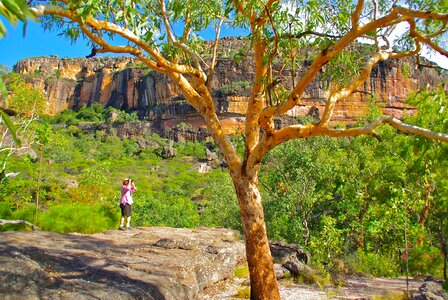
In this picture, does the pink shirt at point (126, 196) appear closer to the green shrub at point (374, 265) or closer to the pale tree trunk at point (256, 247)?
the pale tree trunk at point (256, 247)

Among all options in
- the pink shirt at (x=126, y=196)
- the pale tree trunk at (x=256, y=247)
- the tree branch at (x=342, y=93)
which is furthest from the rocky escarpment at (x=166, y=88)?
the pale tree trunk at (x=256, y=247)

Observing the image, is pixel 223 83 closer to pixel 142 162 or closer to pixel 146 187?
pixel 142 162

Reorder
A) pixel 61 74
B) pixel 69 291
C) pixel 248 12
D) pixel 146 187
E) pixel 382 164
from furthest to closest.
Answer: pixel 61 74
pixel 146 187
pixel 382 164
pixel 248 12
pixel 69 291

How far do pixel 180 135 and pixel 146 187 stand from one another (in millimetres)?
33848

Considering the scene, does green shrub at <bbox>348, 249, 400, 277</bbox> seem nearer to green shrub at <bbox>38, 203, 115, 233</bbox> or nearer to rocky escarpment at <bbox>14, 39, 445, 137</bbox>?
green shrub at <bbox>38, 203, 115, 233</bbox>

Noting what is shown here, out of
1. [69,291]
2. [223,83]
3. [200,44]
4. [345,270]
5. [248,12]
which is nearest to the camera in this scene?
[69,291]

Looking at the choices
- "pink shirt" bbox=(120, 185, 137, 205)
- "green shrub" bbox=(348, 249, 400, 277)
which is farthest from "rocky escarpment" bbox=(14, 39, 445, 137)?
"pink shirt" bbox=(120, 185, 137, 205)

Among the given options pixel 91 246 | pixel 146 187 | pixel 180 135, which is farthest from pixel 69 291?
pixel 180 135

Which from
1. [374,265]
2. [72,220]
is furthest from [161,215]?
[374,265]

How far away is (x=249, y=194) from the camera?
5.34 meters

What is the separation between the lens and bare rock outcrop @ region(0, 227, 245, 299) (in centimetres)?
343

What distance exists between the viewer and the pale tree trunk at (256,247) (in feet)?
17.3

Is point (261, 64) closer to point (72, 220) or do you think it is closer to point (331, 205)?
point (72, 220)

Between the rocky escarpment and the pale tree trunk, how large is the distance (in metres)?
40.0
